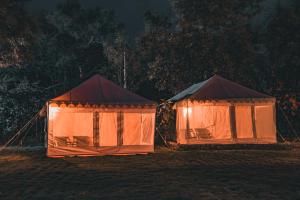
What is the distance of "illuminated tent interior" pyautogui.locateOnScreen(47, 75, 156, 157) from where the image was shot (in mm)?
13421

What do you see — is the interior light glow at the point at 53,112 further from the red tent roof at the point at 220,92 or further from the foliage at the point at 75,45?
the foliage at the point at 75,45

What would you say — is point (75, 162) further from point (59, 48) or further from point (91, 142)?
point (59, 48)

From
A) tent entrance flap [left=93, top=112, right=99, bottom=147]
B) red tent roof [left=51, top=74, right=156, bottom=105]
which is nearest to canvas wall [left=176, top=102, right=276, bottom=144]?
red tent roof [left=51, top=74, right=156, bottom=105]

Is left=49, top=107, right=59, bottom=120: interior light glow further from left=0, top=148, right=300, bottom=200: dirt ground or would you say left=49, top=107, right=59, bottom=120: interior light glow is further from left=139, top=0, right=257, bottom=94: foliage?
left=139, top=0, right=257, bottom=94: foliage

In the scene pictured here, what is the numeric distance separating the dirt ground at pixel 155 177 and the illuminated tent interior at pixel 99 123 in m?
0.72

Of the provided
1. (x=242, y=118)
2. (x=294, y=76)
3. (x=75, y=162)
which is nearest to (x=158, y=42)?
(x=294, y=76)

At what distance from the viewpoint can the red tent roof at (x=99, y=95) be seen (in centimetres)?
1357

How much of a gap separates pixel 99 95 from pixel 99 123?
3.00ft

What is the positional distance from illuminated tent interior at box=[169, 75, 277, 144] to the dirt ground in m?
2.32

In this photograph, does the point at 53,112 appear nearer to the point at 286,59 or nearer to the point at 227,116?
the point at 227,116

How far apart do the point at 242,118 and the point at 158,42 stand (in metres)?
11.7

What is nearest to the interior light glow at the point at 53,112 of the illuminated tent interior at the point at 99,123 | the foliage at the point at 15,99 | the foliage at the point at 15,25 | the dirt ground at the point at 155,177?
the illuminated tent interior at the point at 99,123

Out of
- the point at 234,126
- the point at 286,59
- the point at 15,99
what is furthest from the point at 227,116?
the point at 15,99

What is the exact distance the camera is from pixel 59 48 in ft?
98.1
